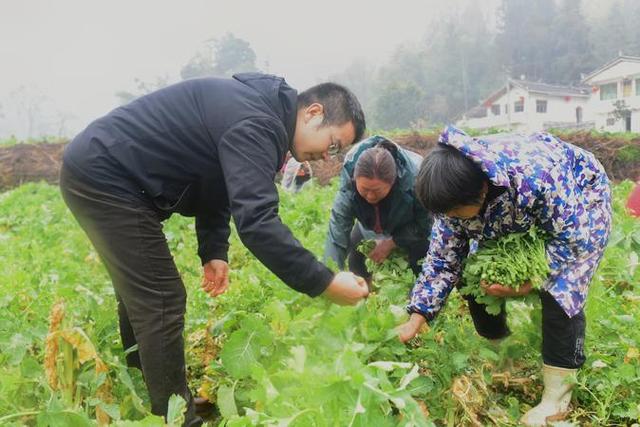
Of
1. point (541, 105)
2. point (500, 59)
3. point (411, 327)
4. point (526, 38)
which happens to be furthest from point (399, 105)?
point (411, 327)

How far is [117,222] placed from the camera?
1.98 meters

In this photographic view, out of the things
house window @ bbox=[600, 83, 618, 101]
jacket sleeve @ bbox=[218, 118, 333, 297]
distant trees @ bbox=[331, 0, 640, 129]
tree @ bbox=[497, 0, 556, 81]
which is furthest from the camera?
tree @ bbox=[497, 0, 556, 81]

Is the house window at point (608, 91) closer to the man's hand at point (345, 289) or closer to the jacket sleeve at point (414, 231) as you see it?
the jacket sleeve at point (414, 231)

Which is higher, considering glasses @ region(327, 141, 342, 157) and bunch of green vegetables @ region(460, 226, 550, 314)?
glasses @ region(327, 141, 342, 157)

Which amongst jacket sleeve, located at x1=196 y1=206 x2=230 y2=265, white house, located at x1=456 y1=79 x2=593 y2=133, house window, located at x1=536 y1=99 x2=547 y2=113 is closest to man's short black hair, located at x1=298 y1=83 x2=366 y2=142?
jacket sleeve, located at x1=196 y1=206 x2=230 y2=265

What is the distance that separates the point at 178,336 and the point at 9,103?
→ 86.6 m

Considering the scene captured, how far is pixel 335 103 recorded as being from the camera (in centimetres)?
206

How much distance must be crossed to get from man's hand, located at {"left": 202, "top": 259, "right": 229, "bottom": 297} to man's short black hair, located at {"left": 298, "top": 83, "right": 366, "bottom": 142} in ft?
2.74

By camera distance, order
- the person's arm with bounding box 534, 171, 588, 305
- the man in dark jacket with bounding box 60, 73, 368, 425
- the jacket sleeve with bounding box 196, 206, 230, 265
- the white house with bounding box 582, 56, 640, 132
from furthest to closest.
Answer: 1. the white house with bounding box 582, 56, 640, 132
2. the jacket sleeve with bounding box 196, 206, 230, 265
3. the person's arm with bounding box 534, 171, 588, 305
4. the man in dark jacket with bounding box 60, 73, 368, 425

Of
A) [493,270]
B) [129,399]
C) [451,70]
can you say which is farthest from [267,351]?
[451,70]

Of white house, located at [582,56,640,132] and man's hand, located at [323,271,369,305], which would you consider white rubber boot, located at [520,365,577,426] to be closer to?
man's hand, located at [323,271,369,305]

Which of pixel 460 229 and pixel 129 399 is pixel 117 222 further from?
pixel 460 229

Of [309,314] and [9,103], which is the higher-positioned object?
[309,314]

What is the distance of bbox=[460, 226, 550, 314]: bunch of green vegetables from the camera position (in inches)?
78.7
